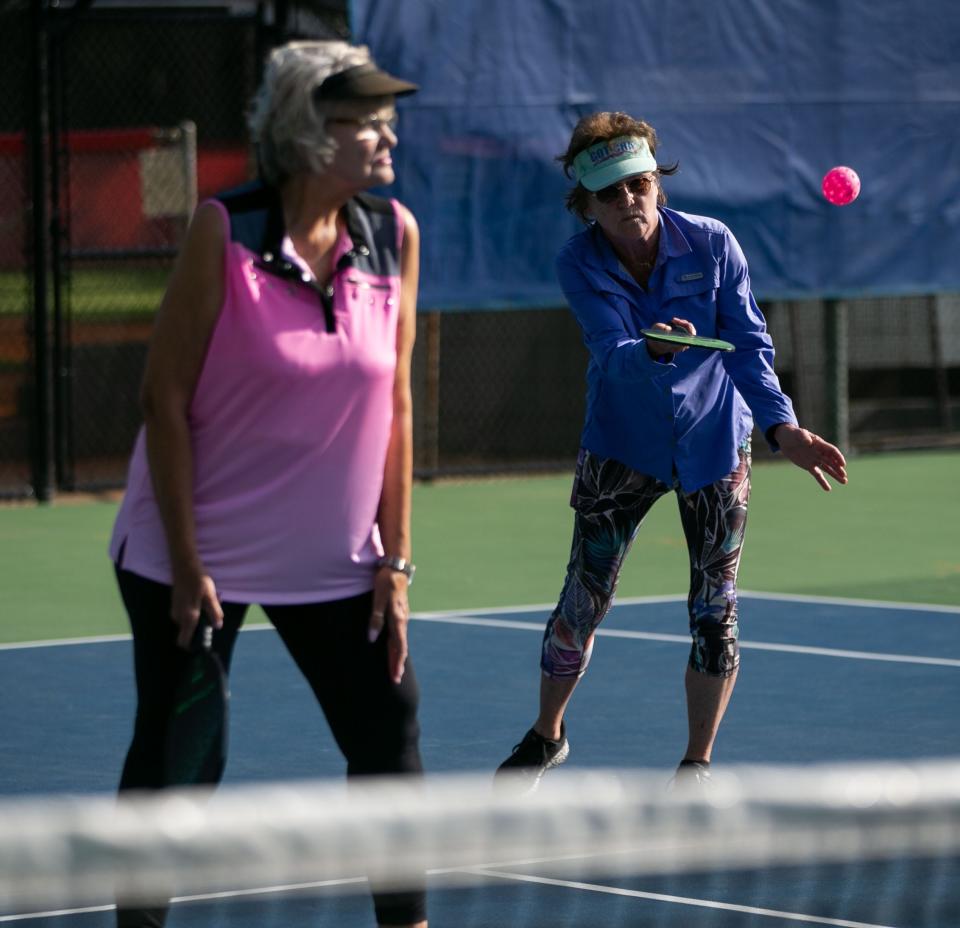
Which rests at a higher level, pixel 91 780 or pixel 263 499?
pixel 263 499

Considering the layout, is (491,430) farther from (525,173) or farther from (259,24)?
(259,24)

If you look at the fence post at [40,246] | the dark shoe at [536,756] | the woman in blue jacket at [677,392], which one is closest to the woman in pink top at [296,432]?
the woman in blue jacket at [677,392]

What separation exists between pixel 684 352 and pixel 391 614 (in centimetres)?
188

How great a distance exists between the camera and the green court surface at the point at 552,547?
9.02 metres

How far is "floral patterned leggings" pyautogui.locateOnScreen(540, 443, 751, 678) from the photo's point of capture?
206 inches

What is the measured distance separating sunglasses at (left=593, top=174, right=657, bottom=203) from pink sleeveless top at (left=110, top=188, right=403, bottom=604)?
5.09 feet

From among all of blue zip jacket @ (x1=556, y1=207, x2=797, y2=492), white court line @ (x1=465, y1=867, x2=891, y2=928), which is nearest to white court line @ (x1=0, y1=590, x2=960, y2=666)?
blue zip jacket @ (x1=556, y1=207, x2=797, y2=492)

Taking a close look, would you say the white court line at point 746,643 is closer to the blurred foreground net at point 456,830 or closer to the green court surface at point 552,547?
the green court surface at point 552,547

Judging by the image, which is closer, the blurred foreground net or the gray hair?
the blurred foreground net

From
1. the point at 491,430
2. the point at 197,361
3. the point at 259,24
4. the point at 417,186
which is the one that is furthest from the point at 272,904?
the point at 491,430

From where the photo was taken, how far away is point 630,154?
5.03 meters

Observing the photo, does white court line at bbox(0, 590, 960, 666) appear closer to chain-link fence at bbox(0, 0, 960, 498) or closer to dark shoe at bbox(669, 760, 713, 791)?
dark shoe at bbox(669, 760, 713, 791)

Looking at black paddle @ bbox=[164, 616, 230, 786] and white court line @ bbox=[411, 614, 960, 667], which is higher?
black paddle @ bbox=[164, 616, 230, 786]

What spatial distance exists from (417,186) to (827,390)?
11.1 feet
